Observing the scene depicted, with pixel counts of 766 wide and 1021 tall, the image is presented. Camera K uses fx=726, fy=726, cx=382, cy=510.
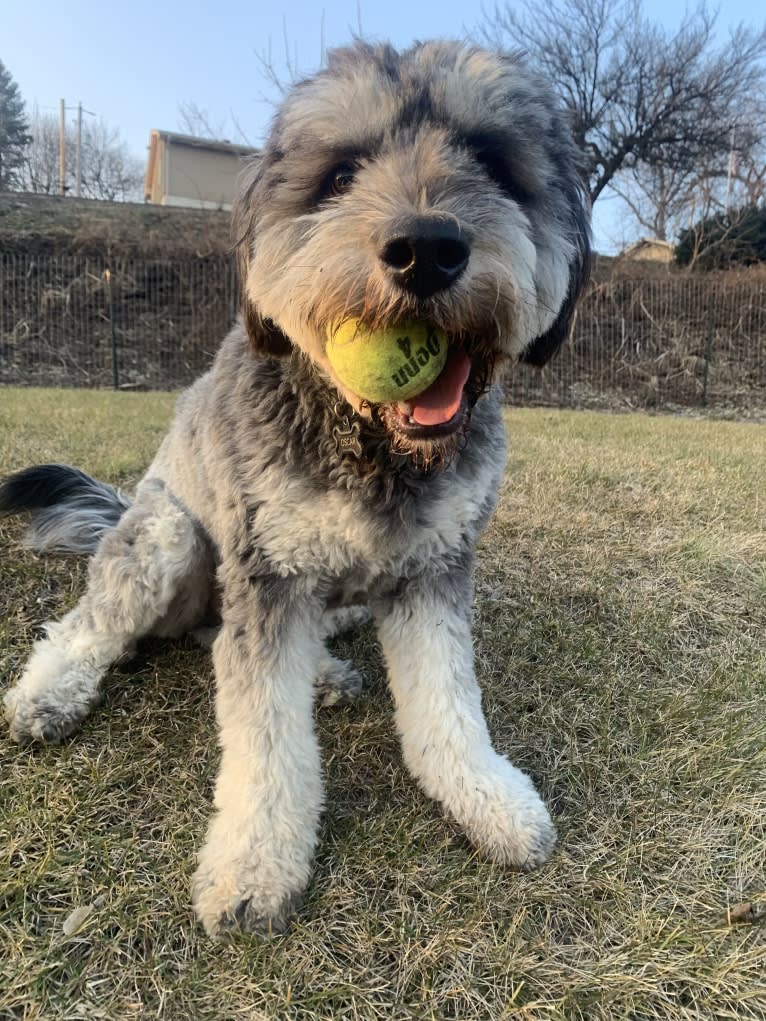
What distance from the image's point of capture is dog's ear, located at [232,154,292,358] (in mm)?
2111

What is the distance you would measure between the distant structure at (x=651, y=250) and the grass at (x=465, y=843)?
23.0 metres

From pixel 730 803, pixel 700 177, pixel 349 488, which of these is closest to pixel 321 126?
pixel 349 488

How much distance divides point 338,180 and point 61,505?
2100mm

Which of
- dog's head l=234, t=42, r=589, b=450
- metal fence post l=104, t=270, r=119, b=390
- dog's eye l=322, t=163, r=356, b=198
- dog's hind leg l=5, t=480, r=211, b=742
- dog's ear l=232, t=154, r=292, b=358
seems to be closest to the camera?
dog's head l=234, t=42, r=589, b=450

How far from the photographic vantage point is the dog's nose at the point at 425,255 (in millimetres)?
1618

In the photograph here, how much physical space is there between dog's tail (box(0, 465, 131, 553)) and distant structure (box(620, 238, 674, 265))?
23468 millimetres

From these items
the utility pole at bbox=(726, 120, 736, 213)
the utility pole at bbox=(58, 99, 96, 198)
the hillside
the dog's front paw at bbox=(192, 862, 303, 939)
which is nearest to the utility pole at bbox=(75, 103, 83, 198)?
the utility pole at bbox=(58, 99, 96, 198)

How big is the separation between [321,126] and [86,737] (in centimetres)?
200

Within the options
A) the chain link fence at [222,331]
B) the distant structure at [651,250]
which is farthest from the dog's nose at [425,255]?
the distant structure at [651,250]

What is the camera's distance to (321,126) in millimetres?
1950

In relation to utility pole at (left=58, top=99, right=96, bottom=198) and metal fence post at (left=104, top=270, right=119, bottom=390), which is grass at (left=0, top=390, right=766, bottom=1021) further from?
utility pole at (left=58, top=99, right=96, bottom=198)

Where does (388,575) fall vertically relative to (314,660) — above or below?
above

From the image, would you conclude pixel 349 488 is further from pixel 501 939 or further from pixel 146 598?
pixel 501 939

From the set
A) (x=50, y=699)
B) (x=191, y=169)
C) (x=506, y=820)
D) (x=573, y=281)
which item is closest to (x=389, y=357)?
(x=573, y=281)
